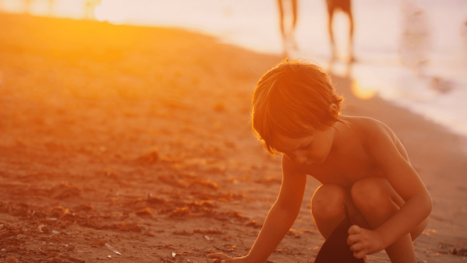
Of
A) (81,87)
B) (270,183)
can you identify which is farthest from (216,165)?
(81,87)

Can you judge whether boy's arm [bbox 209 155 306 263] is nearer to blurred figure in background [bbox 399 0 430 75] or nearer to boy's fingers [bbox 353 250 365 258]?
boy's fingers [bbox 353 250 365 258]

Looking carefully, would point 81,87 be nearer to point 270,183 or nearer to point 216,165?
point 216,165

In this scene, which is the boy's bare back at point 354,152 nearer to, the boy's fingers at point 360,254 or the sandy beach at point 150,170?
the boy's fingers at point 360,254

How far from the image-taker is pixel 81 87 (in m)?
6.30

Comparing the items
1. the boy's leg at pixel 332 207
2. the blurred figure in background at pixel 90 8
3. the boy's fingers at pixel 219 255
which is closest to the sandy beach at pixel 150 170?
the boy's fingers at pixel 219 255

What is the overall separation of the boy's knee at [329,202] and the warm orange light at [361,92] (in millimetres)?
4654

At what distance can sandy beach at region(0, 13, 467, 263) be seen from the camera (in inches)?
87.0

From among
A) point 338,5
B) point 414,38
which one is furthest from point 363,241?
point 414,38

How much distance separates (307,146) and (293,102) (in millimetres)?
189

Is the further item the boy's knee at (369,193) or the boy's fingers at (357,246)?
the boy's knee at (369,193)

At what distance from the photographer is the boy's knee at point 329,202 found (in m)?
1.89

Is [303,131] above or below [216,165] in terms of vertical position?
above

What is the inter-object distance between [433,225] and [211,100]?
12.8 feet

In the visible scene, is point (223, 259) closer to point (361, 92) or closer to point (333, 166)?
point (333, 166)
